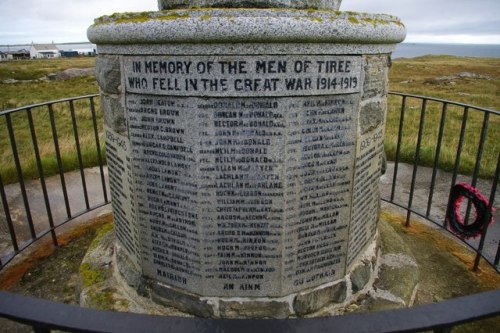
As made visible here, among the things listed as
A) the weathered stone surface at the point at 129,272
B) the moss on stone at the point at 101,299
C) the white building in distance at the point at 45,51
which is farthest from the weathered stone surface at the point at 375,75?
the white building in distance at the point at 45,51

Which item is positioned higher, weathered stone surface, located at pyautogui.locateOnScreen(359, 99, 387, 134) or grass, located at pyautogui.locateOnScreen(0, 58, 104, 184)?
weathered stone surface, located at pyautogui.locateOnScreen(359, 99, 387, 134)

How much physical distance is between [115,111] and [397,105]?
60.9ft

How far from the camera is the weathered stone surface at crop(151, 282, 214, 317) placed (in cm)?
271

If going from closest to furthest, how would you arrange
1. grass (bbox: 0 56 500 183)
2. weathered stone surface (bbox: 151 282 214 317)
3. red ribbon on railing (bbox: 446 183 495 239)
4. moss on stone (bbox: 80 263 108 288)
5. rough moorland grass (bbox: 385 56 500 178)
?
weathered stone surface (bbox: 151 282 214 317) → moss on stone (bbox: 80 263 108 288) → red ribbon on railing (bbox: 446 183 495 239) → grass (bbox: 0 56 500 183) → rough moorland grass (bbox: 385 56 500 178)

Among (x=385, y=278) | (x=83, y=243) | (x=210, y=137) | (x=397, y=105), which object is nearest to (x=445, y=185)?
(x=385, y=278)

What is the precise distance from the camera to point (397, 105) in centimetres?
1912

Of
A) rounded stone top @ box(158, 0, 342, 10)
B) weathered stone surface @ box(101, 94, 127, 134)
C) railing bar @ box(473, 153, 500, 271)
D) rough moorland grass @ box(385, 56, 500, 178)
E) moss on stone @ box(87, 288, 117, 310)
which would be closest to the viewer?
rounded stone top @ box(158, 0, 342, 10)

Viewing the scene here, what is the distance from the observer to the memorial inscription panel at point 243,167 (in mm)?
2225

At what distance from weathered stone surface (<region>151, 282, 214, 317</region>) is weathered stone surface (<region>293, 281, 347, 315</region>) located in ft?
2.02

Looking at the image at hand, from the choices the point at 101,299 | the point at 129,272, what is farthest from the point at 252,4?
the point at 101,299

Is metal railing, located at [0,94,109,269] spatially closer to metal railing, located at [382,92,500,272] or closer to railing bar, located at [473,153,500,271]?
metal railing, located at [382,92,500,272]

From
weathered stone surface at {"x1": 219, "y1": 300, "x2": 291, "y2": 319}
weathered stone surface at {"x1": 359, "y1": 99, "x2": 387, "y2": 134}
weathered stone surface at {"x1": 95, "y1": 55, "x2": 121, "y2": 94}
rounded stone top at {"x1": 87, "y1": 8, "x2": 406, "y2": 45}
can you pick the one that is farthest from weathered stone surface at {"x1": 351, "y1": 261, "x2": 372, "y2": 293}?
weathered stone surface at {"x1": 95, "y1": 55, "x2": 121, "y2": 94}

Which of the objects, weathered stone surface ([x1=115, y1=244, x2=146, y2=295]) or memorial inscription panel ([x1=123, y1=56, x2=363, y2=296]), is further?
weathered stone surface ([x1=115, y1=244, x2=146, y2=295])

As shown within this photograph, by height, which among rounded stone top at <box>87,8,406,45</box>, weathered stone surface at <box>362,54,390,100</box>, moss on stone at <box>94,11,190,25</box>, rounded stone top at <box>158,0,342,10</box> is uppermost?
rounded stone top at <box>158,0,342,10</box>
